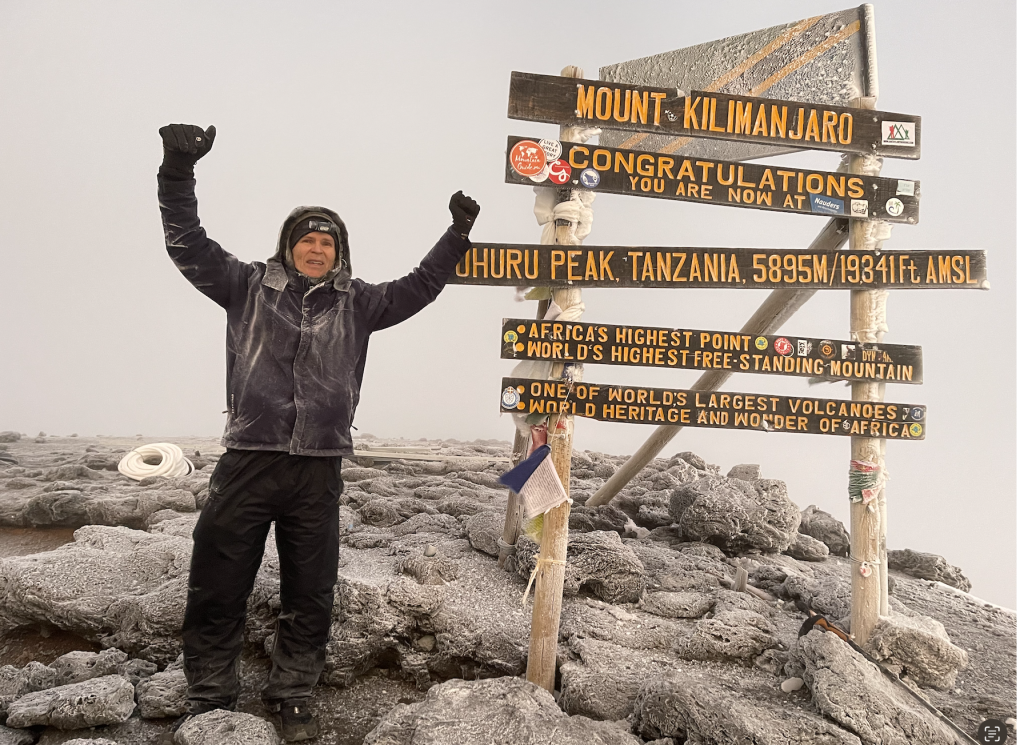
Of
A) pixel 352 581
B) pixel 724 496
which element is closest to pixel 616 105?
pixel 352 581

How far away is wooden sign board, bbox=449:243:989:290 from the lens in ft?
8.97

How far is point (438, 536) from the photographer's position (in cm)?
406

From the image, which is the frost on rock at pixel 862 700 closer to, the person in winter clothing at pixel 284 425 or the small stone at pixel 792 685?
the small stone at pixel 792 685

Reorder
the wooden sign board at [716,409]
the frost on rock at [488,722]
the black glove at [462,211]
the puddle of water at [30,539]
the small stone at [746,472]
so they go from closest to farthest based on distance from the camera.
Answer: the frost on rock at [488,722] → the black glove at [462,211] → the wooden sign board at [716,409] → the puddle of water at [30,539] → the small stone at [746,472]

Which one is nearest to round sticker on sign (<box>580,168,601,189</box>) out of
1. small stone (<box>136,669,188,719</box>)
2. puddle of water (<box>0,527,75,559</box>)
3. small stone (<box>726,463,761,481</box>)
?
small stone (<box>136,669,188,719</box>)

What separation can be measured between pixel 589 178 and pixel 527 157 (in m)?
0.29

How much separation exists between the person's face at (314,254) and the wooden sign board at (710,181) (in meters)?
0.82

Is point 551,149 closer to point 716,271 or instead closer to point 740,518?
point 716,271

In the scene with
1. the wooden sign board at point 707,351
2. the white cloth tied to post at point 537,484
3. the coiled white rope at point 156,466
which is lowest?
the coiled white rope at point 156,466

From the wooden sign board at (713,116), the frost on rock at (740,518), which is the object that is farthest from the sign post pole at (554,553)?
the frost on rock at (740,518)

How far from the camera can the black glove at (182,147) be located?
7.22 ft

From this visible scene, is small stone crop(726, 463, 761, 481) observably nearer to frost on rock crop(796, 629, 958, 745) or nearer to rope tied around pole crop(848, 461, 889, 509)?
rope tied around pole crop(848, 461, 889, 509)

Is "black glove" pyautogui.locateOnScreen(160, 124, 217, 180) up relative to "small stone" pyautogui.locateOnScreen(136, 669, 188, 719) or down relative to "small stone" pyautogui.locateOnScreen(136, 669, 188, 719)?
up

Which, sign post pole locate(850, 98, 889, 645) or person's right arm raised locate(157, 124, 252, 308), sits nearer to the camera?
person's right arm raised locate(157, 124, 252, 308)
